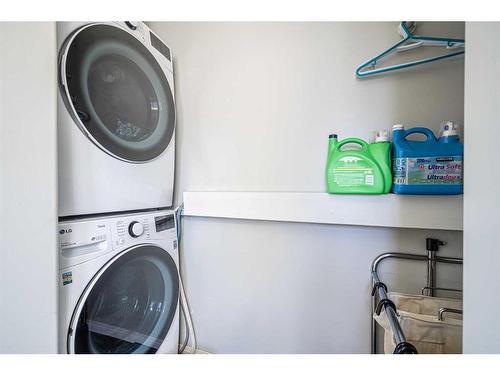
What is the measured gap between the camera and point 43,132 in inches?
21.6

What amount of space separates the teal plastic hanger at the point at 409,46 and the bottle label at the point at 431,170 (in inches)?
15.8

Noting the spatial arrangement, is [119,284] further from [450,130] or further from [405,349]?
[450,130]

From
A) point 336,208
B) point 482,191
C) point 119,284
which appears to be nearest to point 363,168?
point 336,208

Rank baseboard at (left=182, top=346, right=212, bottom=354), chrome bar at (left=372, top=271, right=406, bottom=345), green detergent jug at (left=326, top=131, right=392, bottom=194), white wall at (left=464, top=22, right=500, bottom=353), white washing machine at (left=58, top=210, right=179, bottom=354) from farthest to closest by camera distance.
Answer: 1. baseboard at (left=182, top=346, right=212, bottom=354)
2. green detergent jug at (left=326, top=131, right=392, bottom=194)
3. white washing machine at (left=58, top=210, right=179, bottom=354)
4. chrome bar at (left=372, top=271, right=406, bottom=345)
5. white wall at (left=464, top=22, right=500, bottom=353)

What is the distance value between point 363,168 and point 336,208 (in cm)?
19

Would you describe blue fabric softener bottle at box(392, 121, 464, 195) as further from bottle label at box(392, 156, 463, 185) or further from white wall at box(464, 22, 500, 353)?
white wall at box(464, 22, 500, 353)

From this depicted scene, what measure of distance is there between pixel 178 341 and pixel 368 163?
1.33 metres

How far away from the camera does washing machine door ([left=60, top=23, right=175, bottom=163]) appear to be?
664 mm

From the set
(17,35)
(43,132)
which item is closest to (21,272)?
(43,132)

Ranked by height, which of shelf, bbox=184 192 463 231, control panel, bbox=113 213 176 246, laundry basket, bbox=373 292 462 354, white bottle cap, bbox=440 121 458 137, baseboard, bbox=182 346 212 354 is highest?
white bottle cap, bbox=440 121 458 137

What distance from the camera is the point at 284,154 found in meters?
1.00

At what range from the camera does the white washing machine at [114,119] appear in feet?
2.12

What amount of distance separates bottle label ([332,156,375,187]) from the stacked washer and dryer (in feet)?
2.74

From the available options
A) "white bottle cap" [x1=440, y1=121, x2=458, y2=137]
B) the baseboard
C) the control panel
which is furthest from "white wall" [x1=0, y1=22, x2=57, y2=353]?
"white bottle cap" [x1=440, y1=121, x2=458, y2=137]
